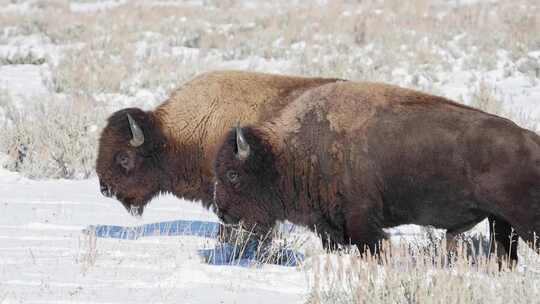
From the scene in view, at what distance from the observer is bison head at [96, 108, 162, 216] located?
7449 mm

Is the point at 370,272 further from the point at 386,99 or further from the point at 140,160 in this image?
the point at 140,160

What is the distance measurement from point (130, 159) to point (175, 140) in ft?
1.27

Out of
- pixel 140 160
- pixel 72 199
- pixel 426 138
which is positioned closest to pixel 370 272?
pixel 426 138

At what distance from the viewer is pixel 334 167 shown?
6004mm

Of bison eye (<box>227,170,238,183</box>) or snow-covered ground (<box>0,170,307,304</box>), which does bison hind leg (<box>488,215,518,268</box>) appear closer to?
snow-covered ground (<box>0,170,307,304</box>)

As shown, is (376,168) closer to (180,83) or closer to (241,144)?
(241,144)

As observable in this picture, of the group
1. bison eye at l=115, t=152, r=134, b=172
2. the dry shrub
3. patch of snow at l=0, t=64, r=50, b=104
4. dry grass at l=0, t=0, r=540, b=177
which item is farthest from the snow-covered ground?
patch of snow at l=0, t=64, r=50, b=104

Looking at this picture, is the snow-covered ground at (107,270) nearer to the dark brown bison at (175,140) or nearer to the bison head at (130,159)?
the bison head at (130,159)

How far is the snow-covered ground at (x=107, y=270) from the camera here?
15.1 ft

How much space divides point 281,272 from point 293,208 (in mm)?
799

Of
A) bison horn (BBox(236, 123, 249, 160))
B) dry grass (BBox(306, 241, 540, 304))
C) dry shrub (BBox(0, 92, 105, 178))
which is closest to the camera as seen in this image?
dry grass (BBox(306, 241, 540, 304))

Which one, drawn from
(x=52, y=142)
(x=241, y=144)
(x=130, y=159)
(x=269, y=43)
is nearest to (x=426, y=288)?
(x=241, y=144)

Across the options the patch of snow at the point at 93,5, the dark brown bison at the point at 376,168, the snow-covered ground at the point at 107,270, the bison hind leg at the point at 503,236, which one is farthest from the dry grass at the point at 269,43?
the bison hind leg at the point at 503,236

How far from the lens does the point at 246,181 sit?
244 inches
